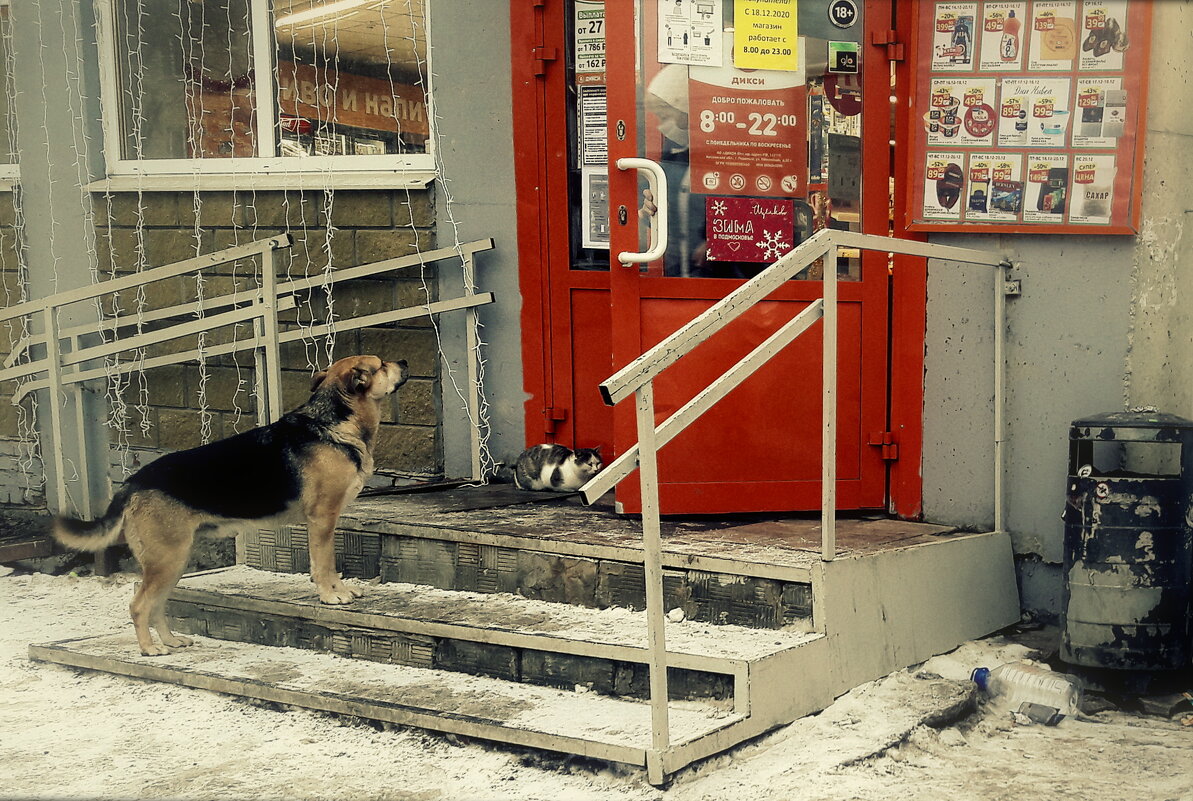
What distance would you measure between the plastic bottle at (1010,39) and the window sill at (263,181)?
2678 mm

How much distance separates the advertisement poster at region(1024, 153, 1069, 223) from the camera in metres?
4.89

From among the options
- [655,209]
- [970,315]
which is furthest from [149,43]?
[970,315]

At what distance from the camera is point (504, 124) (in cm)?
604

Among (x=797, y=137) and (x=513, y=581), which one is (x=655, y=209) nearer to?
(x=797, y=137)

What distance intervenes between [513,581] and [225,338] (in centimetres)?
276

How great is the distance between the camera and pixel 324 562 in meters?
4.96

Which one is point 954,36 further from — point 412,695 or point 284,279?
point 284,279

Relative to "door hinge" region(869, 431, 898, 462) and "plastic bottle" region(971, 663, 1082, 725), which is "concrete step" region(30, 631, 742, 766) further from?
"door hinge" region(869, 431, 898, 462)

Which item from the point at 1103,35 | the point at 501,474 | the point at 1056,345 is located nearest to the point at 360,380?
the point at 501,474

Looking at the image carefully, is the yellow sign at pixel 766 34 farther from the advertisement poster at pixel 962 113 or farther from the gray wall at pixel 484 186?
the gray wall at pixel 484 186

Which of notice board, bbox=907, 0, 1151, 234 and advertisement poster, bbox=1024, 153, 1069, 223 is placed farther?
advertisement poster, bbox=1024, 153, 1069, 223

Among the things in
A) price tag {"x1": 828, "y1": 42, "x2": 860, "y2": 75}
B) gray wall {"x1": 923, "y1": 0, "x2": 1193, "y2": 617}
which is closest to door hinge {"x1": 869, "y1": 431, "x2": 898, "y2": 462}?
gray wall {"x1": 923, "y1": 0, "x2": 1193, "y2": 617}

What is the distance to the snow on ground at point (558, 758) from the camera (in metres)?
3.72

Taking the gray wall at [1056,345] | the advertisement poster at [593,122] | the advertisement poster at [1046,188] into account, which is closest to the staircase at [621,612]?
the gray wall at [1056,345]
